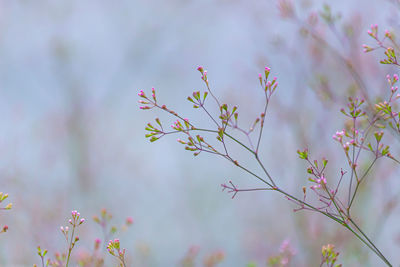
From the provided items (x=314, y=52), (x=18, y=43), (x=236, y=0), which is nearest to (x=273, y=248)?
(x=314, y=52)

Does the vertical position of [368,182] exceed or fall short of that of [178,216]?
it falls short

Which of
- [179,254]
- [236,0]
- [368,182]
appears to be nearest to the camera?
[368,182]

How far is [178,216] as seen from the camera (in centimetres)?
884

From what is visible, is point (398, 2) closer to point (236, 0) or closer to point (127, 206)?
point (236, 0)

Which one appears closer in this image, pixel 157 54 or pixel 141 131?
pixel 157 54

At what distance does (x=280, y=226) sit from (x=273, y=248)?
A: 1.46 metres

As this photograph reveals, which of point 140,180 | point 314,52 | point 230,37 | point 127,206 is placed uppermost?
point 230,37

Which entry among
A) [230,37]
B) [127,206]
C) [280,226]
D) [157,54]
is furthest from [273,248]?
[230,37]

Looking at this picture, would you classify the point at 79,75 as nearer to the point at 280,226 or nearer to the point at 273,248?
the point at 280,226

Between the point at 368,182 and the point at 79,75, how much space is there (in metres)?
6.30

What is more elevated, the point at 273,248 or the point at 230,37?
the point at 230,37

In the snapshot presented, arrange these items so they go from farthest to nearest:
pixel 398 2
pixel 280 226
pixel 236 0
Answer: pixel 236 0 < pixel 280 226 < pixel 398 2

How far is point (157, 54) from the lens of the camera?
359 inches

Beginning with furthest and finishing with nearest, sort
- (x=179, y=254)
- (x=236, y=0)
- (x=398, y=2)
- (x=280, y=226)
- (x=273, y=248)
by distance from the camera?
(x=179, y=254) → (x=236, y=0) → (x=280, y=226) → (x=273, y=248) → (x=398, y=2)
